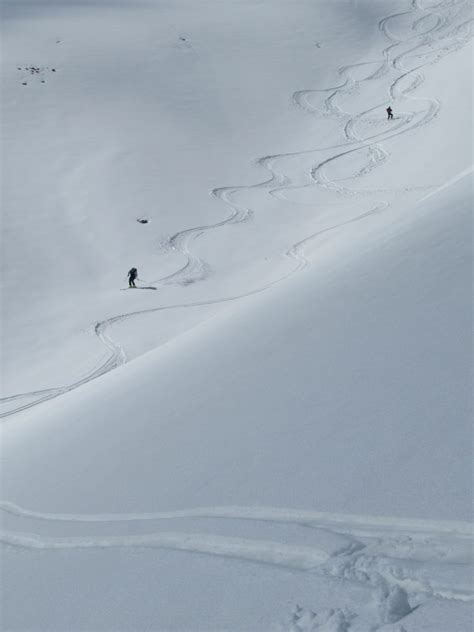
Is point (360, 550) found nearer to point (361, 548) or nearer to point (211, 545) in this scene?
point (361, 548)

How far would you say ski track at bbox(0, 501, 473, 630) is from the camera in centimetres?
282

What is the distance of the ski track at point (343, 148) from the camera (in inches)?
531

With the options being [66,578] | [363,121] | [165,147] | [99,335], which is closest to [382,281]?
[66,578]

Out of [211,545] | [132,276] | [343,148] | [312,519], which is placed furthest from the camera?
[343,148]

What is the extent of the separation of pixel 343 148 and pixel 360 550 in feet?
70.1

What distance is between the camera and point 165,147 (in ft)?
78.3

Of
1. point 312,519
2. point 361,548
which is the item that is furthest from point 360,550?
point 312,519

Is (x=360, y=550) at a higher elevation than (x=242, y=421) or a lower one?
lower

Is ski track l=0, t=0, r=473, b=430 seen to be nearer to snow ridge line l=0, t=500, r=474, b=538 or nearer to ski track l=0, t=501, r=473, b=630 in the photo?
snow ridge line l=0, t=500, r=474, b=538

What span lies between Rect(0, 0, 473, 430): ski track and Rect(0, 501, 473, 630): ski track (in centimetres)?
787

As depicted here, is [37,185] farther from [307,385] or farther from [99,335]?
[307,385]

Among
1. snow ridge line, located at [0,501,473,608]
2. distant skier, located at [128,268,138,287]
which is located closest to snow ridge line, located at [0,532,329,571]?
snow ridge line, located at [0,501,473,608]

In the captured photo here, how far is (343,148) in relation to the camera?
2348 centimetres

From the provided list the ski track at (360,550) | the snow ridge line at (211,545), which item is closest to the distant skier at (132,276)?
the snow ridge line at (211,545)
